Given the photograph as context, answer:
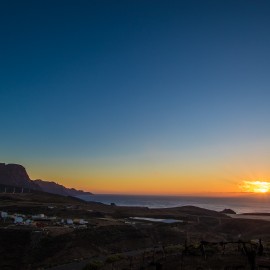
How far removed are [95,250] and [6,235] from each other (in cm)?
1900

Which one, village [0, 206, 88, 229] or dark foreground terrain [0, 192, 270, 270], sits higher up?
village [0, 206, 88, 229]

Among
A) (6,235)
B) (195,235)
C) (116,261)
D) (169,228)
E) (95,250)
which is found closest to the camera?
(116,261)

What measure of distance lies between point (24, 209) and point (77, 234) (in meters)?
49.0

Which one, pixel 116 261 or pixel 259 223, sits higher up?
pixel 259 223

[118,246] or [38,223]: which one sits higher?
[38,223]

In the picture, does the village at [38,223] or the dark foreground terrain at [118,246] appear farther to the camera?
the village at [38,223]

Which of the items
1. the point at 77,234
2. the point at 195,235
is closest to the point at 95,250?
the point at 77,234

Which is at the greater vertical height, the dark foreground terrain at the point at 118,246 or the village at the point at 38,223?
the village at the point at 38,223

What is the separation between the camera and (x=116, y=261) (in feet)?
→ 160

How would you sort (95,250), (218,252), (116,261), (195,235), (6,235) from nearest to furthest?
(218,252) < (116,261) < (95,250) < (6,235) < (195,235)

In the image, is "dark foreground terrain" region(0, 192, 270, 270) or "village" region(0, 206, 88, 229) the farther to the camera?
"village" region(0, 206, 88, 229)

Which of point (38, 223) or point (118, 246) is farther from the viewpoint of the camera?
point (38, 223)

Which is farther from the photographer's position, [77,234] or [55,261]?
[77,234]

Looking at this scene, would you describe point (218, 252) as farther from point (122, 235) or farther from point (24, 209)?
point (24, 209)
